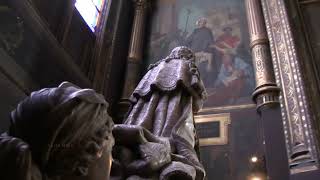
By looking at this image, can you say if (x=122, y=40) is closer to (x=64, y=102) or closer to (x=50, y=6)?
(x=50, y=6)

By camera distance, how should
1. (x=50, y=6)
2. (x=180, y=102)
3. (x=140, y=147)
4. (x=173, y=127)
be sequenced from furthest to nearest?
1. (x=50, y=6)
2. (x=180, y=102)
3. (x=173, y=127)
4. (x=140, y=147)

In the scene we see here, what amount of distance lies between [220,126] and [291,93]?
5.44ft

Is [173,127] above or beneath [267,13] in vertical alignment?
beneath

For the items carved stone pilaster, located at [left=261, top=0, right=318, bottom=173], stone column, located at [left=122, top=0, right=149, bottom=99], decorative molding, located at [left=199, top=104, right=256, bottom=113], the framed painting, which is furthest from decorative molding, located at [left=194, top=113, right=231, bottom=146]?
stone column, located at [left=122, top=0, right=149, bottom=99]

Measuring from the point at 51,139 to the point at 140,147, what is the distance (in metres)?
1.04

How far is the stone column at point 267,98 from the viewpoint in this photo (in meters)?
6.62

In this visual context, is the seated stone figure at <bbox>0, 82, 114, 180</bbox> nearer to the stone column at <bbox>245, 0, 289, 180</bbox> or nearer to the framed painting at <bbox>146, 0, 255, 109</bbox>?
the stone column at <bbox>245, 0, 289, 180</bbox>

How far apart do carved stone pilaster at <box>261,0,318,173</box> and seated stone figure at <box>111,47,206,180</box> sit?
3.07 m

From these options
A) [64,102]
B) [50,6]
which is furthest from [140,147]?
[50,6]

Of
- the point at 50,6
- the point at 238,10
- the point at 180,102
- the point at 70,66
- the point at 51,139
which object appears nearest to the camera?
the point at 51,139

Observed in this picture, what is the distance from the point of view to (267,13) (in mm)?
8305

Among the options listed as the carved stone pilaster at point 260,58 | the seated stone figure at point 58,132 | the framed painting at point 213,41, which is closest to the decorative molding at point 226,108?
the framed painting at point 213,41

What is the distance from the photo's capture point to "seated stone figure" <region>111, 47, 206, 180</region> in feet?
6.38

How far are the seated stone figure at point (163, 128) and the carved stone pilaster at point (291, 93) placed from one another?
10.1ft
